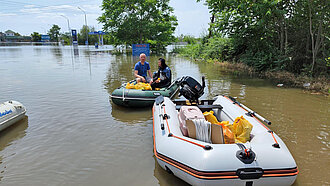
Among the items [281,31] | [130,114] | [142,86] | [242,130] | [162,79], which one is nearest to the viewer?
[242,130]

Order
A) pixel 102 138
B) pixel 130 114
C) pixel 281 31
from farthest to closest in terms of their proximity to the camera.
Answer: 1. pixel 281 31
2. pixel 130 114
3. pixel 102 138

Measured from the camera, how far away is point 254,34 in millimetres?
13695

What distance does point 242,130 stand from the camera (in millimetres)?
3424

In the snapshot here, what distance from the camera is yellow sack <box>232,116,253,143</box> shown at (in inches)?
132

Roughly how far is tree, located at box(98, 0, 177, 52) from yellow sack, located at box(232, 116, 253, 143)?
2595 cm

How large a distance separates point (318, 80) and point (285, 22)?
3.35 meters

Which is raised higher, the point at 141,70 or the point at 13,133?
the point at 141,70

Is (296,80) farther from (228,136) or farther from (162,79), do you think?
(228,136)

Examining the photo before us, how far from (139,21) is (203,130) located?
2719 centimetres

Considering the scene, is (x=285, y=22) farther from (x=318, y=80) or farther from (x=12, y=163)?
(x=12, y=163)

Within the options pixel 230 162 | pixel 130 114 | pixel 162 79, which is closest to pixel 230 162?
pixel 230 162

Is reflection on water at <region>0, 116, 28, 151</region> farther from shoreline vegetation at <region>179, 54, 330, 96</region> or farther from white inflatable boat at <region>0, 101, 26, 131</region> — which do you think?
shoreline vegetation at <region>179, 54, 330, 96</region>

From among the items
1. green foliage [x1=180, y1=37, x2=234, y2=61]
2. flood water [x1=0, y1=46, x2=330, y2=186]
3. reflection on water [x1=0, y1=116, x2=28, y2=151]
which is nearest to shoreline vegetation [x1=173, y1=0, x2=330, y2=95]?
green foliage [x1=180, y1=37, x2=234, y2=61]

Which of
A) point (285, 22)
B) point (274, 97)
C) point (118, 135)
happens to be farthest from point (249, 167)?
point (285, 22)
